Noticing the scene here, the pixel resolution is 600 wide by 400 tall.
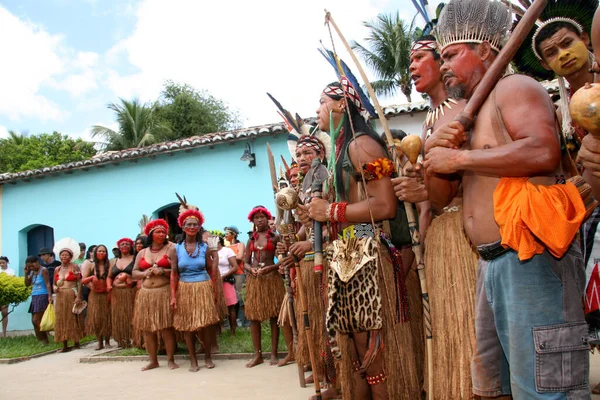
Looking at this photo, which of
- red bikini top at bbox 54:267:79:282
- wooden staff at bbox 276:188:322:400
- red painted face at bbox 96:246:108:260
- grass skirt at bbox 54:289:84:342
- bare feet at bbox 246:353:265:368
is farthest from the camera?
red bikini top at bbox 54:267:79:282

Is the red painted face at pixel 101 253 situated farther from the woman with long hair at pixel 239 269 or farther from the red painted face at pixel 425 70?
the red painted face at pixel 425 70

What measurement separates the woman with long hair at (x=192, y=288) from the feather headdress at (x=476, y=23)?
17.1 ft

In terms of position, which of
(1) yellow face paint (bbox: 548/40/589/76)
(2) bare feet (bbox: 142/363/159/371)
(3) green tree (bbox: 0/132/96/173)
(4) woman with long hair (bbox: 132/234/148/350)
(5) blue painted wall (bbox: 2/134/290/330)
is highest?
(3) green tree (bbox: 0/132/96/173)

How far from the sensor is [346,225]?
334 centimetres

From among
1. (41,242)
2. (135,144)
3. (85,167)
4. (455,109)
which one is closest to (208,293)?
(455,109)

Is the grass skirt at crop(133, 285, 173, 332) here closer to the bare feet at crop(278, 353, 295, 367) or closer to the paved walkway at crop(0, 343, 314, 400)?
the paved walkway at crop(0, 343, 314, 400)

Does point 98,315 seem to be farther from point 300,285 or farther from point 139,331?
point 300,285

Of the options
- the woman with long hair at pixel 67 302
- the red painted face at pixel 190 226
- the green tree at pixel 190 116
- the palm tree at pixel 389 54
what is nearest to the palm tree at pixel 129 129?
the green tree at pixel 190 116

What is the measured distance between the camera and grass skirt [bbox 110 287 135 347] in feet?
27.8

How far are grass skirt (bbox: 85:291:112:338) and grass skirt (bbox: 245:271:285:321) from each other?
384cm

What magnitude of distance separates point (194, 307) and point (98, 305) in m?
3.39

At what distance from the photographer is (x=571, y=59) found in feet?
8.46

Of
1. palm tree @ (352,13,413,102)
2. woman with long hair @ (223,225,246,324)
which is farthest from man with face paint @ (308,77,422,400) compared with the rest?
palm tree @ (352,13,413,102)

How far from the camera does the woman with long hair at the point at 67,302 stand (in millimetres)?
9336
